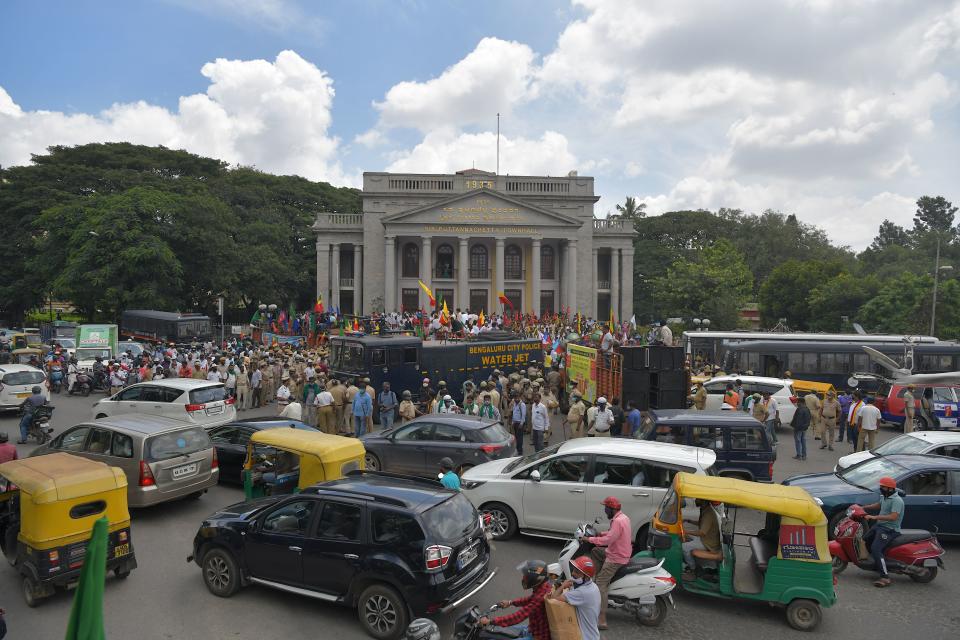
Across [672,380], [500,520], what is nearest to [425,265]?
[672,380]

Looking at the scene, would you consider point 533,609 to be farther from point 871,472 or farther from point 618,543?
point 871,472

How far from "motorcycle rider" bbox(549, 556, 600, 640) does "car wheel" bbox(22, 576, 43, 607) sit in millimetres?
5904

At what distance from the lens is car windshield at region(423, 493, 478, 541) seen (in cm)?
646

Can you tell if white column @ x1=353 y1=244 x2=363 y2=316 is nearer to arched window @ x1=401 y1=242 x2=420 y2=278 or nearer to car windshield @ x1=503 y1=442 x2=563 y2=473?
arched window @ x1=401 y1=242 x2=420 y2=278

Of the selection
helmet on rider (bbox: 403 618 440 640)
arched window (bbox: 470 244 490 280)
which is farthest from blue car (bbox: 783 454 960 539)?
arched window (bbox: 470 244 490 280)

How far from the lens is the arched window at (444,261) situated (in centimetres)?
5347

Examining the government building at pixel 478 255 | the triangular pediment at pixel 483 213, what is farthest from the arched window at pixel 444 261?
the triangular pediment at pixel 483 213

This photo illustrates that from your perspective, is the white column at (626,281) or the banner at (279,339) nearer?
the banner at (279,339)

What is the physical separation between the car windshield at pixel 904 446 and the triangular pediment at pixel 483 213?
39.4 metres

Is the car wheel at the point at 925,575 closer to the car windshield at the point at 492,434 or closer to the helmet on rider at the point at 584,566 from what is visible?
the helmet on rider at the point at 584,566

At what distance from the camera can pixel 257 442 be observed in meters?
9.53

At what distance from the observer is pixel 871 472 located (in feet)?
32.4

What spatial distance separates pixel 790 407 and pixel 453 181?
126ft

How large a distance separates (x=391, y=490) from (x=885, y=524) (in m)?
6.61
